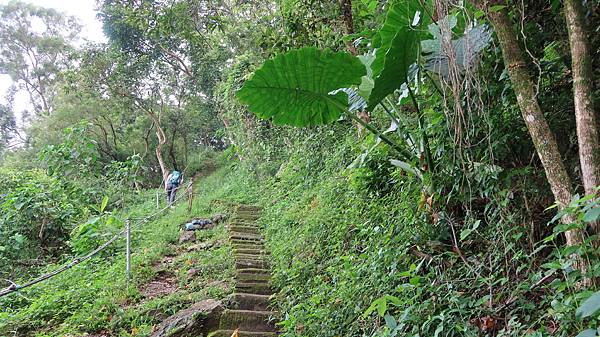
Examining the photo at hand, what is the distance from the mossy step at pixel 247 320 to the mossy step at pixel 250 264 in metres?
1.20

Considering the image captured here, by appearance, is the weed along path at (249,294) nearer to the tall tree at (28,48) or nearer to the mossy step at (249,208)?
the mossy step at (249,208)

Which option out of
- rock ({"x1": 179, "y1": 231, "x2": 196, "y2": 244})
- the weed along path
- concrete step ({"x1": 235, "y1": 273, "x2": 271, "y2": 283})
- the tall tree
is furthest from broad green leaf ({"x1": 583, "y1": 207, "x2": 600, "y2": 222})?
the tall tree

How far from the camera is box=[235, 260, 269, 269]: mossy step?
5316 mm

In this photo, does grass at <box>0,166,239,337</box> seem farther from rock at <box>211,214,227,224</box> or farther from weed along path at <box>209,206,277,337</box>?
rock at <box>211,214,227,224</box>

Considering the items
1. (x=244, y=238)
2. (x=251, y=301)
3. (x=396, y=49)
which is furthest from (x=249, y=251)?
(x=396, y=49)

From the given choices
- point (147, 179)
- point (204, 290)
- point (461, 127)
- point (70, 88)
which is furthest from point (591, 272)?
point (147, 179)

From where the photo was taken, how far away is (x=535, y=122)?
1.96 m

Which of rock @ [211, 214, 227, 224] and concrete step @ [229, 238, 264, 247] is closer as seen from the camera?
concrete step @ [229, 238, 264, 247]

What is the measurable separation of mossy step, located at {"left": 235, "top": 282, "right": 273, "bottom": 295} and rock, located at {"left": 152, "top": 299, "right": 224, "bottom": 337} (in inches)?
22.0

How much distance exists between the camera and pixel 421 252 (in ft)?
8.71

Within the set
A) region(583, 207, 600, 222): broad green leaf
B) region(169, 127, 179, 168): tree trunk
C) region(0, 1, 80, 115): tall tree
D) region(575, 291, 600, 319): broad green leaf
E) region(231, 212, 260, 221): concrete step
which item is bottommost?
region(231, 212, 260, 221): concrete step

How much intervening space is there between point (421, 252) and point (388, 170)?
93cm

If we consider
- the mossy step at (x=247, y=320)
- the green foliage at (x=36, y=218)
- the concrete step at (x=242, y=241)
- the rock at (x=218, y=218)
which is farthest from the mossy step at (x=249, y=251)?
the green foliage at (x=36, y=218)

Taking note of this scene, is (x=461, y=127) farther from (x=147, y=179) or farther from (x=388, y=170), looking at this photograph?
(x=147, y=179)
